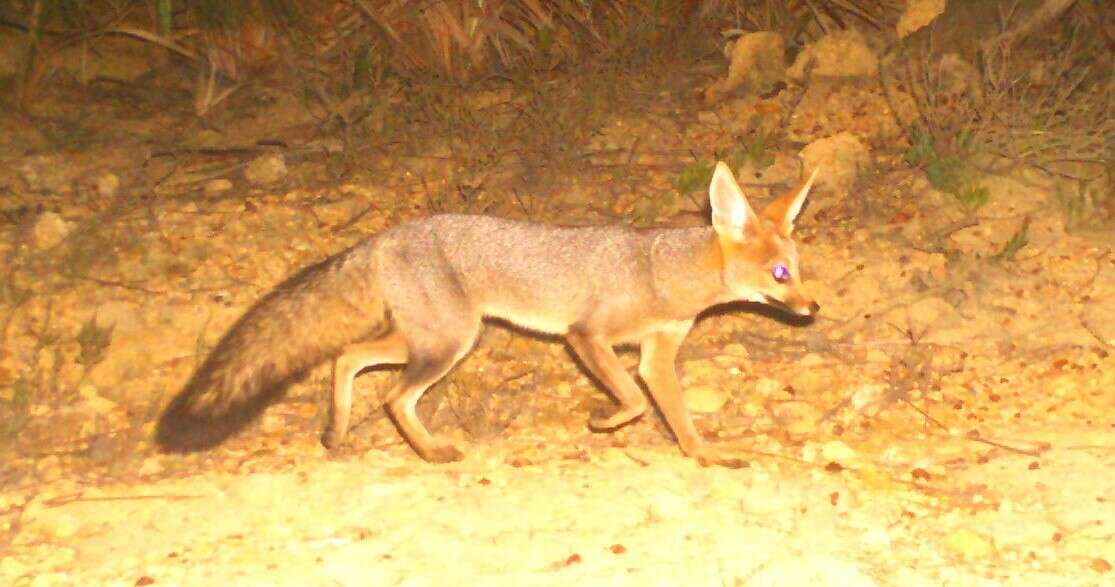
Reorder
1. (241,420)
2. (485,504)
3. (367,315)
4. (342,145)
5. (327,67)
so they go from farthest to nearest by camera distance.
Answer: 1. (327,67)
2. (342,145)
3. (367,315)
4. (241,420)
5. (485,504)

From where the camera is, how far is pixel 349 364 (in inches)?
185

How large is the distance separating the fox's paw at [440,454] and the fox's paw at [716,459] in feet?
2.96

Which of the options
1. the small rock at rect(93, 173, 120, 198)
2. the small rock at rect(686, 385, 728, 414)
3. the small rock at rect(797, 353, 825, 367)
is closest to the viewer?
Result: the small rock at rect(686, 385, 728, 414)

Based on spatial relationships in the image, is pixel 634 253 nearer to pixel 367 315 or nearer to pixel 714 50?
pixel 367 315

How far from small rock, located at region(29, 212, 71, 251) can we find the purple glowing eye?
3.69m

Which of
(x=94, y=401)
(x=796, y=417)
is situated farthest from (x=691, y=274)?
(x=94, y=401)

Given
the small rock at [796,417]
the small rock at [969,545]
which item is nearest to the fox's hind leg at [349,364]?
the small rock at [796,417]

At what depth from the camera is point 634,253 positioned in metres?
4.81

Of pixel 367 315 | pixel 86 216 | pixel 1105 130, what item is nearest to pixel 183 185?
pixel 86 216

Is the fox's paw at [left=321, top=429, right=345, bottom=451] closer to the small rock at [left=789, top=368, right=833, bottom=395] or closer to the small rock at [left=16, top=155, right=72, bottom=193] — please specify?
the small rock at [left=789, top=368, right=833, bottom=395]

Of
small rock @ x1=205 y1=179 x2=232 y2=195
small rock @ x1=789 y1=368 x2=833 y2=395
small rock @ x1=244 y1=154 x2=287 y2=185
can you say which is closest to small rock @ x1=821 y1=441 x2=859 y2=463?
small rock @ x1=789 y1=368 x2=833 y2=395

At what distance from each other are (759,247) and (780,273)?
0.42 ft

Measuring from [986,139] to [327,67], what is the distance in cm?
408

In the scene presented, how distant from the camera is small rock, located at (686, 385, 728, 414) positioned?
5020 mm
